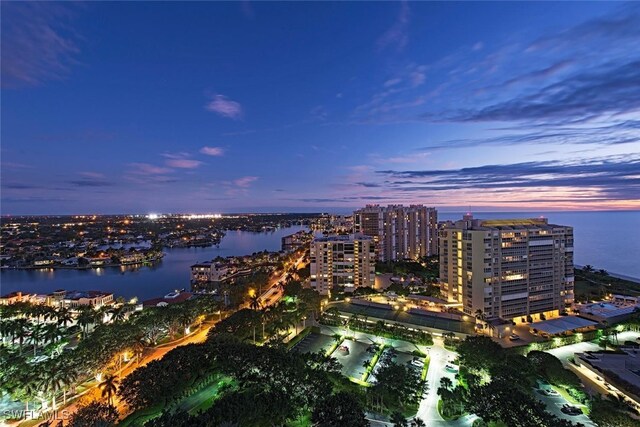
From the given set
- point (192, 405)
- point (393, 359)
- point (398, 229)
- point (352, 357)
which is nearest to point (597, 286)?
point (398, 229)

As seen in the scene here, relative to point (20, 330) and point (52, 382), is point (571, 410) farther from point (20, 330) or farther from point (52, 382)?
point (20, 330)

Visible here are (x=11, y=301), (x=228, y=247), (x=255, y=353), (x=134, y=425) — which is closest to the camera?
(x=134, y=425)

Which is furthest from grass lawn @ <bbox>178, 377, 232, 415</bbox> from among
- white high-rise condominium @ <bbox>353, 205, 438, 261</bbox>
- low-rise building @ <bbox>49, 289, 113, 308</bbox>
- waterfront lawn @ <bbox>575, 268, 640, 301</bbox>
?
white high-rise condominium @ <bbox>353, 205, 438, 261</bbox>

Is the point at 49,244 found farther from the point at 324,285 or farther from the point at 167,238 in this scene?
the point at 324,285

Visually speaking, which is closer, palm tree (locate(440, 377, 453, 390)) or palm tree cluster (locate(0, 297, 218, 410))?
Answer: palm tree cluster (locate(0, 297, 218, 410))

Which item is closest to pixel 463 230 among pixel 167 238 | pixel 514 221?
pixel 514 221

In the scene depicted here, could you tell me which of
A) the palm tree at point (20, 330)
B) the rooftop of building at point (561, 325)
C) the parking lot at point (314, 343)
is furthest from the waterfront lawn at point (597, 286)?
the palm tree at point (20, 330)

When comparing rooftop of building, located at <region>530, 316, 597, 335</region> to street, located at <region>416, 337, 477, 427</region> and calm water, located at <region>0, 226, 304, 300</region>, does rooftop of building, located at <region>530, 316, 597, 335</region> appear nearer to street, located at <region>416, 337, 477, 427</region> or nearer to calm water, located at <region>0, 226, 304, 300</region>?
street, located at <region>416, 337, 477, 427</region>
